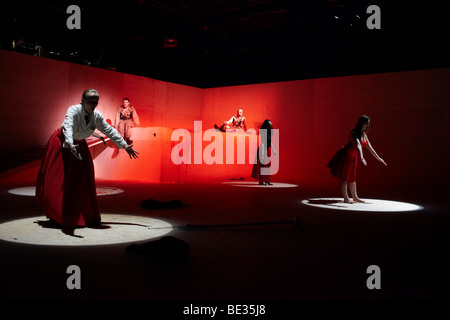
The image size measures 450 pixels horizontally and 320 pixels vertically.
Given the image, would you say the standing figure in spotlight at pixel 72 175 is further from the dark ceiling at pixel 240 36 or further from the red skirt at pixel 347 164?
the dark ceiling at pixel 240 36

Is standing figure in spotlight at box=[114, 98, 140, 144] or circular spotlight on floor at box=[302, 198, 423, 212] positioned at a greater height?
standing figure in spotlight at box=[114, 98, 140, 144]

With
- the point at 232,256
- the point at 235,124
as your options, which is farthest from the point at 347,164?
the point at 235,124

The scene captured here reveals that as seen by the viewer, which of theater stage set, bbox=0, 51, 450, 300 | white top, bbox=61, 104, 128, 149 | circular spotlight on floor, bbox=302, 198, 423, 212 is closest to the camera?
theater stage set, bbox=0, 51, 450, 300

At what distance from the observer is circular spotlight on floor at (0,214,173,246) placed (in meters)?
3.14

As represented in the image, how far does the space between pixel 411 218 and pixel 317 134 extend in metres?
7.34

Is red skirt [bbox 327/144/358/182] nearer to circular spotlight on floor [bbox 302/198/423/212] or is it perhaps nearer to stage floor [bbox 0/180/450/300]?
circular spotlight on floor [bbox 302/198/423/212]

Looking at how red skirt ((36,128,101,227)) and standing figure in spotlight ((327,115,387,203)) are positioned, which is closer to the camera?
red skirt ((36,128,101,227))

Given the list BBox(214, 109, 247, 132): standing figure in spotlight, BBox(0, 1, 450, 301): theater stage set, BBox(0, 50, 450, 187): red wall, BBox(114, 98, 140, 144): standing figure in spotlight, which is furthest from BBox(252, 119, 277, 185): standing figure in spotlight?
BBox(114, 98, 140, 144): standing figure in spotlight

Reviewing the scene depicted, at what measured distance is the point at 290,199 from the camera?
6.43 m

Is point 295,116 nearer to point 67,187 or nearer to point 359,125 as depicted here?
point 359,125

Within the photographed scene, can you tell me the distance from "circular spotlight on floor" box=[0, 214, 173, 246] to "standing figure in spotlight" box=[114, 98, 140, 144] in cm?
637

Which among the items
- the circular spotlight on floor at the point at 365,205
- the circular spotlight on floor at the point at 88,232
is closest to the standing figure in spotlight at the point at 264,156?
the circular spotlight on floor at the point at 365,205

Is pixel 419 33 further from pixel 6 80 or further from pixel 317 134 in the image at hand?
pixel 6 80

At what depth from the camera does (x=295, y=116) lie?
40.5 ft
